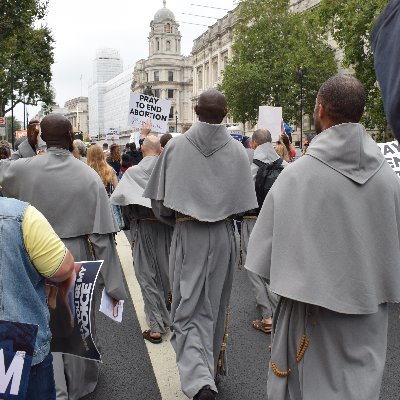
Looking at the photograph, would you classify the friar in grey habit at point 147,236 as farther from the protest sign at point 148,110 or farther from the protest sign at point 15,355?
the protest sign at point 148,110

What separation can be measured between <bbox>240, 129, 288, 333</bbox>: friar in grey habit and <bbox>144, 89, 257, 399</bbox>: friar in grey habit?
1372 millimetres

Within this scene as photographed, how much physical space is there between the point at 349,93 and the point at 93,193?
6.12ft

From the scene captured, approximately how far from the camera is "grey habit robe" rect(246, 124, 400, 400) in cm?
259

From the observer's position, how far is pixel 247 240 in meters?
6.51

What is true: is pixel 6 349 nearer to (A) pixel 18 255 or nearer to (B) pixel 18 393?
(B) pixel 18 393

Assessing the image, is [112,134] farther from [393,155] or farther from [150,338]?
[150,338]

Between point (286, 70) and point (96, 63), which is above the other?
point (96, 63)

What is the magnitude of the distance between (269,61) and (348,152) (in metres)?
41.0

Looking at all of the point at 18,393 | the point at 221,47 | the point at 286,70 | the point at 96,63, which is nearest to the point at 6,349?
the point at 18,393

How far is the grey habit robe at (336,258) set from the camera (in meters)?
2.59

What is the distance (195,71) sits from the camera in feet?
276

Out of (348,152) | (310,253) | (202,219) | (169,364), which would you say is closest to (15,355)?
(310,253)

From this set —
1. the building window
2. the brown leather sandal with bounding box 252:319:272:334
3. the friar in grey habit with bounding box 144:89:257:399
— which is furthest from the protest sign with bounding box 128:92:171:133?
the building window

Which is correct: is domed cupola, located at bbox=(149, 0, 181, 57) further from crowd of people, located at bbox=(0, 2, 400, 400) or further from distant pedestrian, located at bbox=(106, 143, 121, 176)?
crowd of people, located at bbox=(0, 2, 400, 400)
